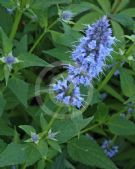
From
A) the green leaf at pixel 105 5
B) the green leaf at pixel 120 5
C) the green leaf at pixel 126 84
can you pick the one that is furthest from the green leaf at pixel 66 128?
the green leaf at pixel 120 5

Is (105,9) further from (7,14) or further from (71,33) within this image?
(7,14)

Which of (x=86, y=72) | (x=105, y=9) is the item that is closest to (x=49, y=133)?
(x=86, y=72)

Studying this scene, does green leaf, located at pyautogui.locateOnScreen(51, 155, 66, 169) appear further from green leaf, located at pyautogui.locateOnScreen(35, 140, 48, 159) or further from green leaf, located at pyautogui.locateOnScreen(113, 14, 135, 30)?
green leaf, located at pyautogui.locateOnScreen(113, 14, 135, 30)

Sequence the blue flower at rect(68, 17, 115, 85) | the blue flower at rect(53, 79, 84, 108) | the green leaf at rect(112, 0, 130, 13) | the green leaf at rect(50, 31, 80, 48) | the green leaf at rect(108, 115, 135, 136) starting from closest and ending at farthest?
the blue flower at rect(68, 17, 115, 85) → the blue flower at rect(53, 79, 84, 108) → the green leaf at rect(50, 31, 80, 48) → the green leaf at rect(108, 115, 135, 136) → the green leaf at rect(112, 0, 130, 13)

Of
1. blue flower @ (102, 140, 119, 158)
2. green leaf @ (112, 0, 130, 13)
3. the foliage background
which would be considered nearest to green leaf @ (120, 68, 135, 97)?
the foliage background

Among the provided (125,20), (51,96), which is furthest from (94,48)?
(125,20)

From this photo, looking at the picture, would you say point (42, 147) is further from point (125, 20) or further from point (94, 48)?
point (125, 20)

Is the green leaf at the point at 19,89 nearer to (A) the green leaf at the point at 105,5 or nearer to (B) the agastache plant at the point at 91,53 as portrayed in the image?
(B) the agastache plant at the point at 91,53
